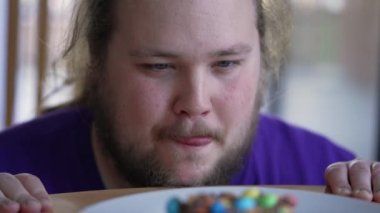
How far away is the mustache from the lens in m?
0.96

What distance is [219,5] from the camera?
40.2 inches

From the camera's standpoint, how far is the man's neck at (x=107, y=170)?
1212 millimetres

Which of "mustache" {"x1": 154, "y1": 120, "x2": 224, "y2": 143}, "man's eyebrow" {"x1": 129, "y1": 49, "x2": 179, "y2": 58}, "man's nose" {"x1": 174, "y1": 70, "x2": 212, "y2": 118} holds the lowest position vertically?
"mustache" {"x1": 154, "y1": 120, "x2": 224, "y2": 143}

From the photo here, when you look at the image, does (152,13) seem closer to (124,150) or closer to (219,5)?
(219,5)

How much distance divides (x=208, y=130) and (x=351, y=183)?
0.23 metres

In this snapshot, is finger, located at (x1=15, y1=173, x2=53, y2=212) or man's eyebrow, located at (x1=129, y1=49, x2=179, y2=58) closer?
finger, located at (x1=15, y1=173, x2=53, y2=212)

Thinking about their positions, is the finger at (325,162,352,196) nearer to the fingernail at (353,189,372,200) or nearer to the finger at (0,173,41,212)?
the fingernail at (353,189,372,200)

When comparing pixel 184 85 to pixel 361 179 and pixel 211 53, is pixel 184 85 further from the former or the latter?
pixel 361 179

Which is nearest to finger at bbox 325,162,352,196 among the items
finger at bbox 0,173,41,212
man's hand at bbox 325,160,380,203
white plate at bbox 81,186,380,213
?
man's hand at bbox 325,160,380,203

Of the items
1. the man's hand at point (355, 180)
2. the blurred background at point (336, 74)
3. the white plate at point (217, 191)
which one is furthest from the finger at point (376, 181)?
the blurred background at point (336, 74)

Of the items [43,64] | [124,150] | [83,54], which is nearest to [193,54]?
[124,150]

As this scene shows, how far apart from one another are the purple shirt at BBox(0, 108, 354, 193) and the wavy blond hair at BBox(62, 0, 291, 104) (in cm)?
8

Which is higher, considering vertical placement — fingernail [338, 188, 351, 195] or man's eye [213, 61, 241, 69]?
man's eye [213, 61, 241, 69]

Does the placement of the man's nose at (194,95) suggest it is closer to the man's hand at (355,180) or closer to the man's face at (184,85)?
the man's face at (184,85)
